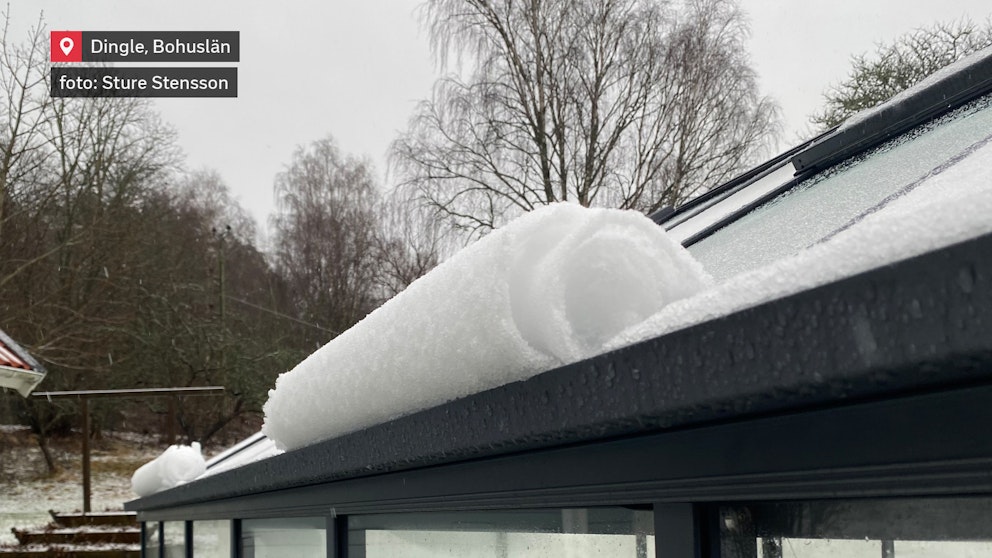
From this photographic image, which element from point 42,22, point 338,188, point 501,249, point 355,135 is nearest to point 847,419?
point 501,249

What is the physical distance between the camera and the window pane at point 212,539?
343 cm

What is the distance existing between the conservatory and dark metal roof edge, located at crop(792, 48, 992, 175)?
0.33 metres

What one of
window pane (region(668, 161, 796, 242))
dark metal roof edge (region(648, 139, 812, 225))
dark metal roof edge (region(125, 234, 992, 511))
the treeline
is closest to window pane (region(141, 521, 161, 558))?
dark metal roof edge (region(648, 139, 812, 225))

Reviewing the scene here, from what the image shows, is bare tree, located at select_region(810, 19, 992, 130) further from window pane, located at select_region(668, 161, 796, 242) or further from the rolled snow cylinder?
the rolled snow cylinder

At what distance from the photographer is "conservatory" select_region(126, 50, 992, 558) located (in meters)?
0.49

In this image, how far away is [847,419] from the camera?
2.14ft

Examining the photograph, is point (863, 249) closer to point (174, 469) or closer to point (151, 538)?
point (174, 469)

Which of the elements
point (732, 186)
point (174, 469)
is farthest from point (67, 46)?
point (732, 186)

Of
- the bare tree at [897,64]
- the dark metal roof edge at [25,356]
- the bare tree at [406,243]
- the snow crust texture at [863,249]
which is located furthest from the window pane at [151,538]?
the bare tree at [897,64]

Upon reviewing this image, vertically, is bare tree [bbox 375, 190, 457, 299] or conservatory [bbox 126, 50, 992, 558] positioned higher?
bare tree [bbox 375, 190, 457, 299]

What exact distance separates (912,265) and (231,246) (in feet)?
83.6

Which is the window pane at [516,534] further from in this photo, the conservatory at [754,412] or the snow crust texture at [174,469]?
the snow crust texture at [174,469]

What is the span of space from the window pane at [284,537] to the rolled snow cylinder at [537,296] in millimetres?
1315

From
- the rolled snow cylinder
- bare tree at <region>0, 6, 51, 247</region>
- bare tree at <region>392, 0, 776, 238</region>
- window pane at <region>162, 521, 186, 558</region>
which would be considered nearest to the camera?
the rolled snow cylinder
